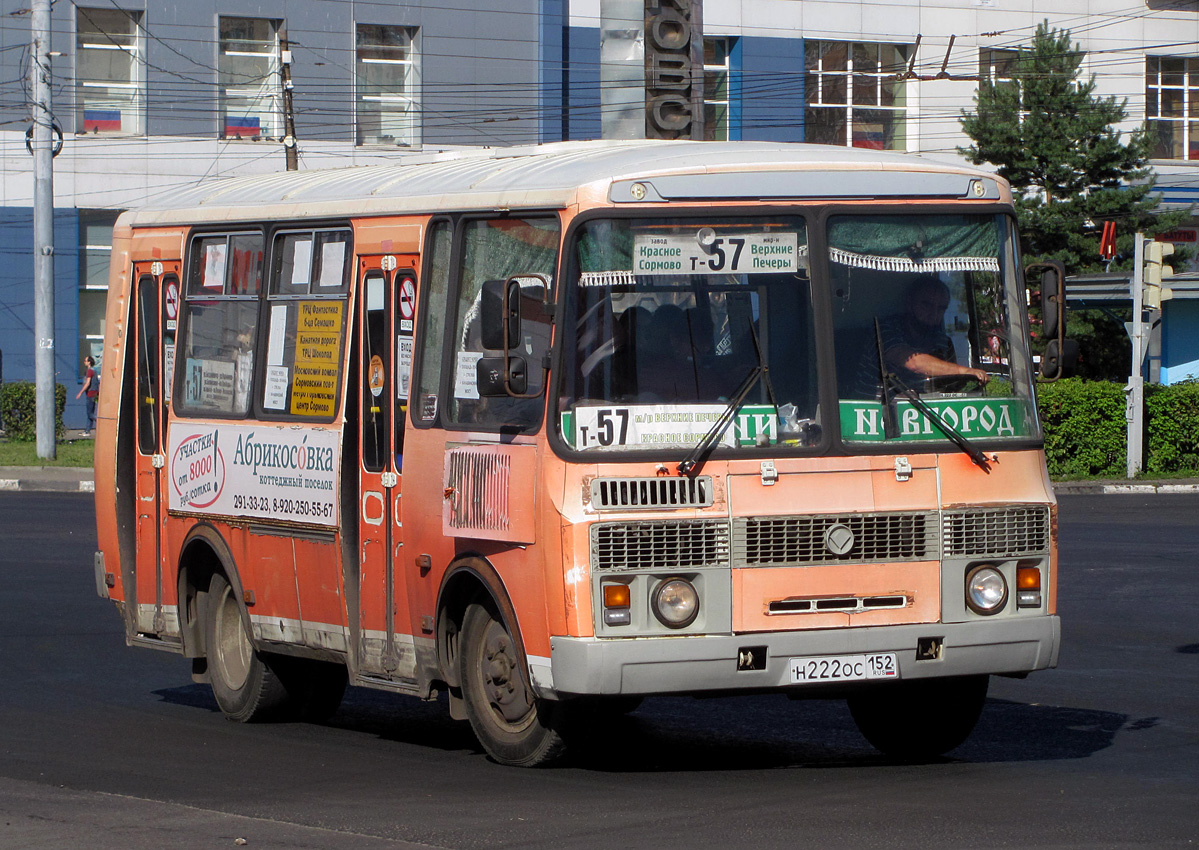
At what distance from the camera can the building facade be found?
41781 millimetres

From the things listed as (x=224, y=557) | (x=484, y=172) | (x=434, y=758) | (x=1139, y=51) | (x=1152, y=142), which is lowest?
(x=434, y=758)

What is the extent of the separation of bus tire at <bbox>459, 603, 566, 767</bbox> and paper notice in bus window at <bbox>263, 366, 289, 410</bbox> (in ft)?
6.34

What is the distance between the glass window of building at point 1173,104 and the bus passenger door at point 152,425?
41.5 m

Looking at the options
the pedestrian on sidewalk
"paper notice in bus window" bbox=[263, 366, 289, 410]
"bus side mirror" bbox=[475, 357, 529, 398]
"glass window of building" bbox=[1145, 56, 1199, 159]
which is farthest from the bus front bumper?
"glass window of building" bbox=[1145, 56, 1199, 159]

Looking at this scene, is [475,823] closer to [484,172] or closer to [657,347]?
[657,347]

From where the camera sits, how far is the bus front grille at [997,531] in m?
8.07

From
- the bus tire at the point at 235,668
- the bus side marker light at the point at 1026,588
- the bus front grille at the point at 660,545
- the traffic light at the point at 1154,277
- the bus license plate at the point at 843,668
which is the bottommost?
the bus tire at the point at 235,668

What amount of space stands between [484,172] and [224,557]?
2.72 m

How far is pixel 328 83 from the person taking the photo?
1682 inches

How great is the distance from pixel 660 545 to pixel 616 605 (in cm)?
29

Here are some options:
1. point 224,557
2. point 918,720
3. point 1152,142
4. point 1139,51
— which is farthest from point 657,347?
point 1139,51

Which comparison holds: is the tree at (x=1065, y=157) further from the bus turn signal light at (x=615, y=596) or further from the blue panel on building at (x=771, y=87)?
the bus turn signal light at (x=615, y=596)

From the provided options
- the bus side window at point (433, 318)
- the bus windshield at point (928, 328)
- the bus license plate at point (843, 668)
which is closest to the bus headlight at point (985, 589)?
the bus license plate at point (843, 668)

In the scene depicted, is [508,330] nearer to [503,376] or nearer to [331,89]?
[503,376]
